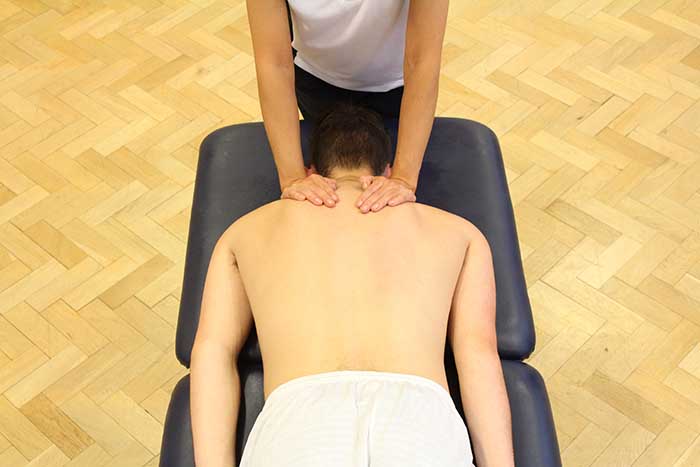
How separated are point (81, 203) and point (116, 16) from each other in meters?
0.99

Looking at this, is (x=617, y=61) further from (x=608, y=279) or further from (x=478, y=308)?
(x=478, y=308)

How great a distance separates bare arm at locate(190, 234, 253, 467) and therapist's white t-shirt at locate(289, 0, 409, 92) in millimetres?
443

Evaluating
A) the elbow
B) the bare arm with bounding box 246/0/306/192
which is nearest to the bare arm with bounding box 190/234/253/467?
the bare arm with bounding box 246/0/306/192

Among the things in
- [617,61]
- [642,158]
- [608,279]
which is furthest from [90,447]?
[617,61]

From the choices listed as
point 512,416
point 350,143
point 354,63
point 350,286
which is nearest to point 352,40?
point 354,63

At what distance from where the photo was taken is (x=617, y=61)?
2863mm

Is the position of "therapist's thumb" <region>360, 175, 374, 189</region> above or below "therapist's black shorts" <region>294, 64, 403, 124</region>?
above

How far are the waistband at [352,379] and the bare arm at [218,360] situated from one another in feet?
0.39

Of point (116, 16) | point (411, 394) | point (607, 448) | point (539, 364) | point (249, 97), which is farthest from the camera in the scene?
point (116, 16)

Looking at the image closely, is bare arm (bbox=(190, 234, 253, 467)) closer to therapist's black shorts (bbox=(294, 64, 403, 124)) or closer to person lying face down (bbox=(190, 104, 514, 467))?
person lying face down (bbox=(190, 104, 514, 467))

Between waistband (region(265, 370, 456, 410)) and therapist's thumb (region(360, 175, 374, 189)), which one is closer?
waistband (region(265, 370, 456, 410))

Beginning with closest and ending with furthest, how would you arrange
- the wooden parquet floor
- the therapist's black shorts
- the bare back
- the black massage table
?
the bare back → the black massage table → the therapist's black shorts → the wooden parquet floor

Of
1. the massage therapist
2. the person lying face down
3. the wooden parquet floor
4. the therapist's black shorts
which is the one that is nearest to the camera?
the person lying face down

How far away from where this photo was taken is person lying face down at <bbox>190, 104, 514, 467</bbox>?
1191 mm
